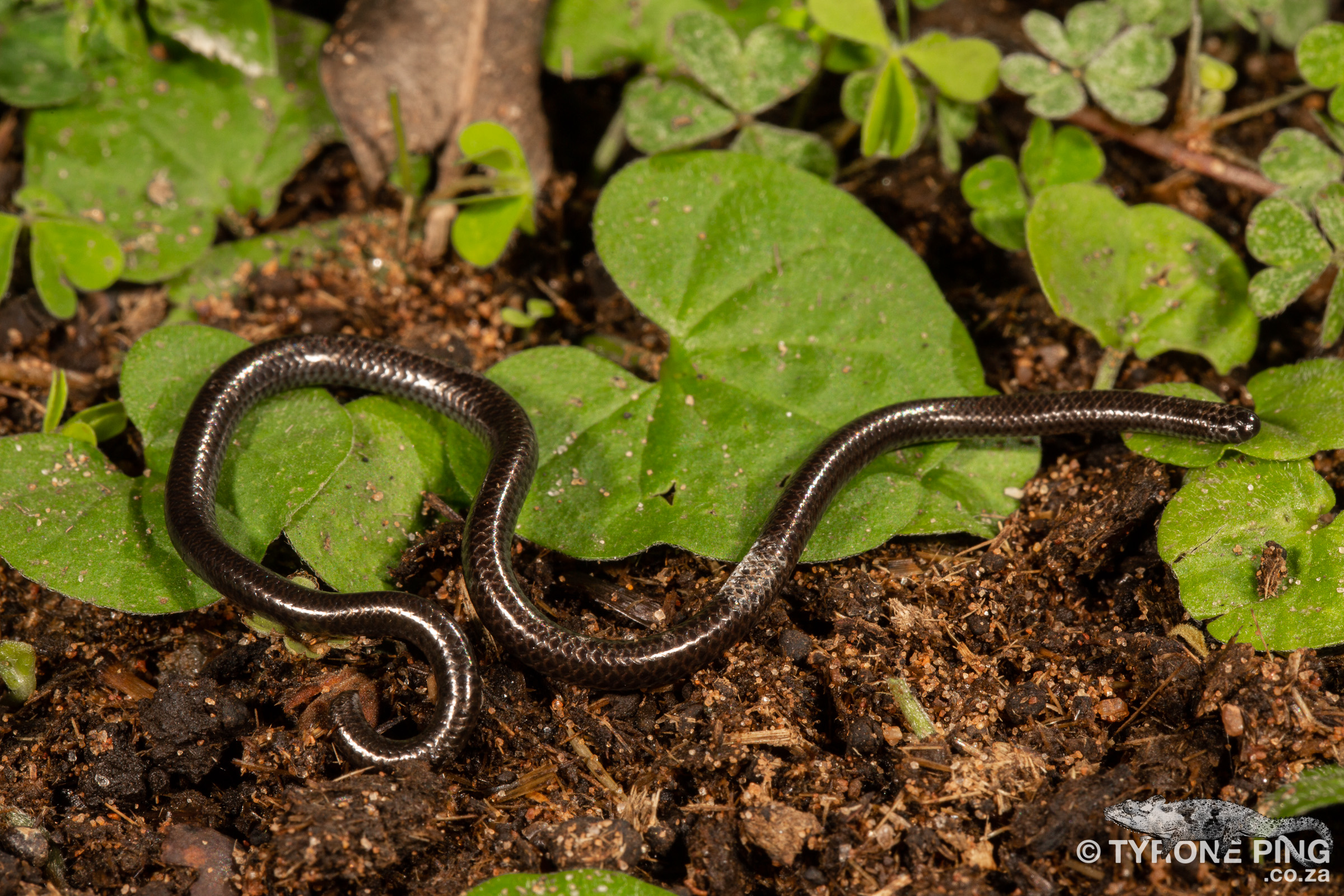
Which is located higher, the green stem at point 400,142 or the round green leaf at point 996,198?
the green stem at point 400,142

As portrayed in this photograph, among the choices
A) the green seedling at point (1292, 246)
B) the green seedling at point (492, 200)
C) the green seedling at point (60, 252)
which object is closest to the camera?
the green seedling at point (1292, 246)

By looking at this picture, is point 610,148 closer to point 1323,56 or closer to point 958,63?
point 958,63

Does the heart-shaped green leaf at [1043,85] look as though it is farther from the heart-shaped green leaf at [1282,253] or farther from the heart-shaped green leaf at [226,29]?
the heart-shaped green leaf at [226,29]

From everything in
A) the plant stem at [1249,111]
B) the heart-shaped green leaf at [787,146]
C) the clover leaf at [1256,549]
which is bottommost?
the clover leaf at [1256,549]

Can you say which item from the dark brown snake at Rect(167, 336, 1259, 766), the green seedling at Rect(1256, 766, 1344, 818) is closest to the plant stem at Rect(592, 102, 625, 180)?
the dark brown snake at Rect(167, 336, 1259, 766)

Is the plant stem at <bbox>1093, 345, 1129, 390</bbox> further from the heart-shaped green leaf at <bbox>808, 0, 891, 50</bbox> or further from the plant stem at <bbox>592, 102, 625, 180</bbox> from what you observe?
the plant stem at <bbox>592, 102, 625, 180</bbox>

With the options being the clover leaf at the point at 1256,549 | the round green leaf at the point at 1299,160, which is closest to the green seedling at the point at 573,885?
the clover leaf at the point at 1256,549

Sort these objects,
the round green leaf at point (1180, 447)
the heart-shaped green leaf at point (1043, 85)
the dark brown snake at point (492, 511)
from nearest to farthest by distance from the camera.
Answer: the dark brown snake at point (492, 511) < the round green leaf at point (1180, 447) < the heart-shaped green leaf at point (1043, 85)

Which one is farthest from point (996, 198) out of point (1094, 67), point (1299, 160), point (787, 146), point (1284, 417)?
point (1284, 417)
